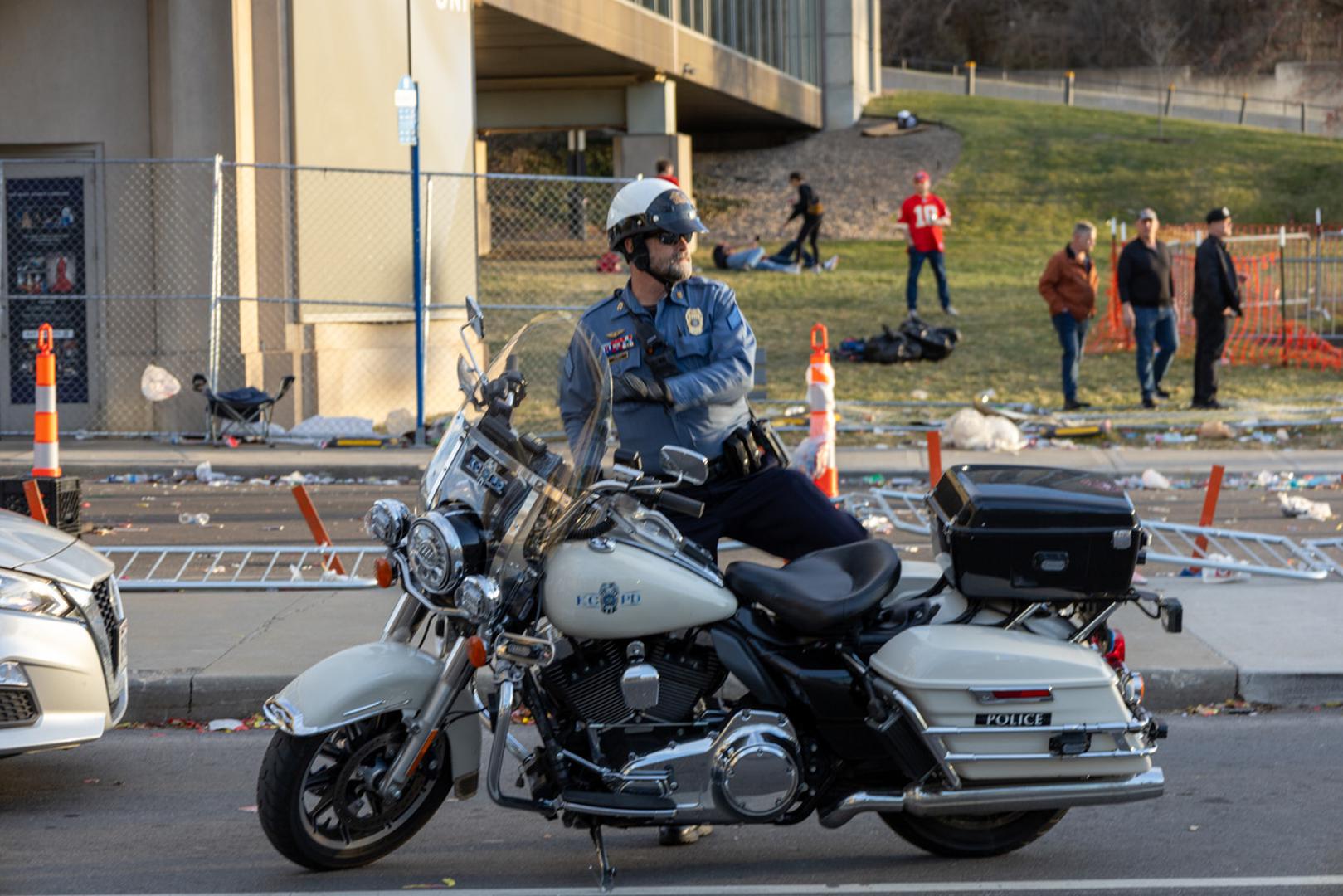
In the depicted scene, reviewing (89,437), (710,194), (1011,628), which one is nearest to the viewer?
(1011,628)

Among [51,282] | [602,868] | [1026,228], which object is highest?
[1026,228]

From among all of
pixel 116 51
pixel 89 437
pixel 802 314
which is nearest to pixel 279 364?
pixel 89 437

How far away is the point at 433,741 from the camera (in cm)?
478

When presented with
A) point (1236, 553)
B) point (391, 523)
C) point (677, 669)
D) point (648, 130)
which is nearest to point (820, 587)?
point (677, 669)

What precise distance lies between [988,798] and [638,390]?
5.51 ft

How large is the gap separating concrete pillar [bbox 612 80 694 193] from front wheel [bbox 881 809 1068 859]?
29894 mm

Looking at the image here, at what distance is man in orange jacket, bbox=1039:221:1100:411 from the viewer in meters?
16.8

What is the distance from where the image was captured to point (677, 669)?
4621 millimetres

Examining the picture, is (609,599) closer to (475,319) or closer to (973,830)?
(475,319)

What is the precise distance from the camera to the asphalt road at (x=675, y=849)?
16.0ft

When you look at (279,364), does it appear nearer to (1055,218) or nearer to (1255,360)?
(1255,360)

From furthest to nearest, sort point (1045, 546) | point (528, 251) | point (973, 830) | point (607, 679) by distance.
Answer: point (528, 251)
point (973, 830)
point (1045, 546)
point (607, 679)

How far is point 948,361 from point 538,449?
1609cm

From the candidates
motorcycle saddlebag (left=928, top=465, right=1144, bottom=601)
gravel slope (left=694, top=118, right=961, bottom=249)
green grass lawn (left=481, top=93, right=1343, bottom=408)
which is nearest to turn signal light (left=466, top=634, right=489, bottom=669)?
motorcycle saddlebag (left=928, top=465, right=1144, bottom=601)
